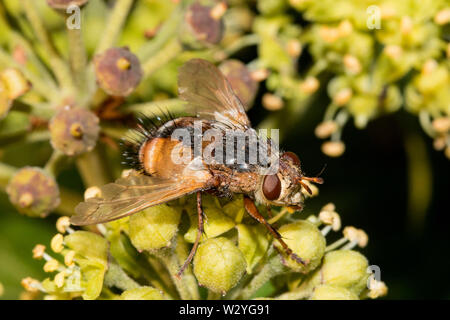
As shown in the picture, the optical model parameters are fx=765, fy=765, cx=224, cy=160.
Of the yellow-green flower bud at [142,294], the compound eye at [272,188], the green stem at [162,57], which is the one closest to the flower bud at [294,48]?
the green stem at [162,57]

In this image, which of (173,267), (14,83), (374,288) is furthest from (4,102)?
(374,288)

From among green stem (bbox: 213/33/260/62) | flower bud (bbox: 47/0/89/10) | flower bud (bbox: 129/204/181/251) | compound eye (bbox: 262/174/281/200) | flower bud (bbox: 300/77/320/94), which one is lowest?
flower bud (bbox: 129/204/181/251)

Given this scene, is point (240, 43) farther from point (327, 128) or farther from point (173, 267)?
point (173, 267)

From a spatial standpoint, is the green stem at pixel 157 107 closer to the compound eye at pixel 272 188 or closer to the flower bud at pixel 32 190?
the flower bud at pixel 32 190

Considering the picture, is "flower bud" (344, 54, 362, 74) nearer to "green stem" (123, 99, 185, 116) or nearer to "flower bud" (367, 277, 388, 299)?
"green stem" (123, 99, 185, 116)

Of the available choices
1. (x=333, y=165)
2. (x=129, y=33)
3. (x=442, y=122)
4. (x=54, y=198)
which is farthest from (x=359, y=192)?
(x=54, y=198)

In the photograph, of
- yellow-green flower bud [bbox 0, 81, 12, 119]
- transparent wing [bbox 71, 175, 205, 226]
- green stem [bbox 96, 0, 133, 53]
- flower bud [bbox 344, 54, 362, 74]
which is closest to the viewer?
transparent wing [bbox 71, 175, 205, 226]

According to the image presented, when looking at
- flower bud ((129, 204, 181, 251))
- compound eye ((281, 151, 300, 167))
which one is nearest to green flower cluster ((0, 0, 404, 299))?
flower bud ((129, 204, 181, 251))
